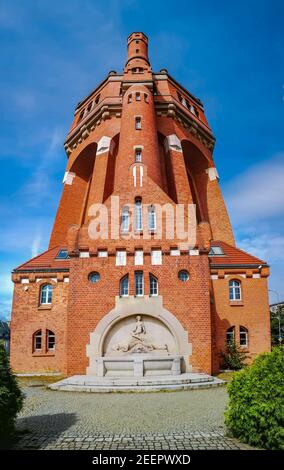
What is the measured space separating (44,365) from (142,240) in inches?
410

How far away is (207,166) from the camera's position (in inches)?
1375

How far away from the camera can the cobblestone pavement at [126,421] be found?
7.25 metres

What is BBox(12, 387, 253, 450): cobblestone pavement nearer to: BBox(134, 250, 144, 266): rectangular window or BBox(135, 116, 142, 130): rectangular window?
BBox(134, 250, 144, 266): rectangular window

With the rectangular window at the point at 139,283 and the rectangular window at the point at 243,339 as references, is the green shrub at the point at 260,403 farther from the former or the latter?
the rectangular window at the point at 243,339

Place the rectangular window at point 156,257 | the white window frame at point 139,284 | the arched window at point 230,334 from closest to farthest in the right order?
the white window frame at point 139,284
the rectangular window at point 156,257
the arched window at point 230,334

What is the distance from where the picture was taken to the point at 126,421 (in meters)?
9.11

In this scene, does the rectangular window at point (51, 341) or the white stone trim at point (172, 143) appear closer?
the rectangular window at point (51, 341)

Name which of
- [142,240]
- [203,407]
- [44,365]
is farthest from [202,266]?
[44,365]

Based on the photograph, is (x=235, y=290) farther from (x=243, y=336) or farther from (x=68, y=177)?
(x=68, y=177)

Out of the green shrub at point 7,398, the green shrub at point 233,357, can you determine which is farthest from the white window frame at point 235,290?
the green shrub at point 7,398

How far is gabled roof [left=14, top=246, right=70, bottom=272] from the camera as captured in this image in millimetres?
23920

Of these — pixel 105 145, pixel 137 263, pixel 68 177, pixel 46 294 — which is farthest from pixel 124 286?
pixel 68 177

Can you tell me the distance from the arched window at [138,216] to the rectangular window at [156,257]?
1581 mm
